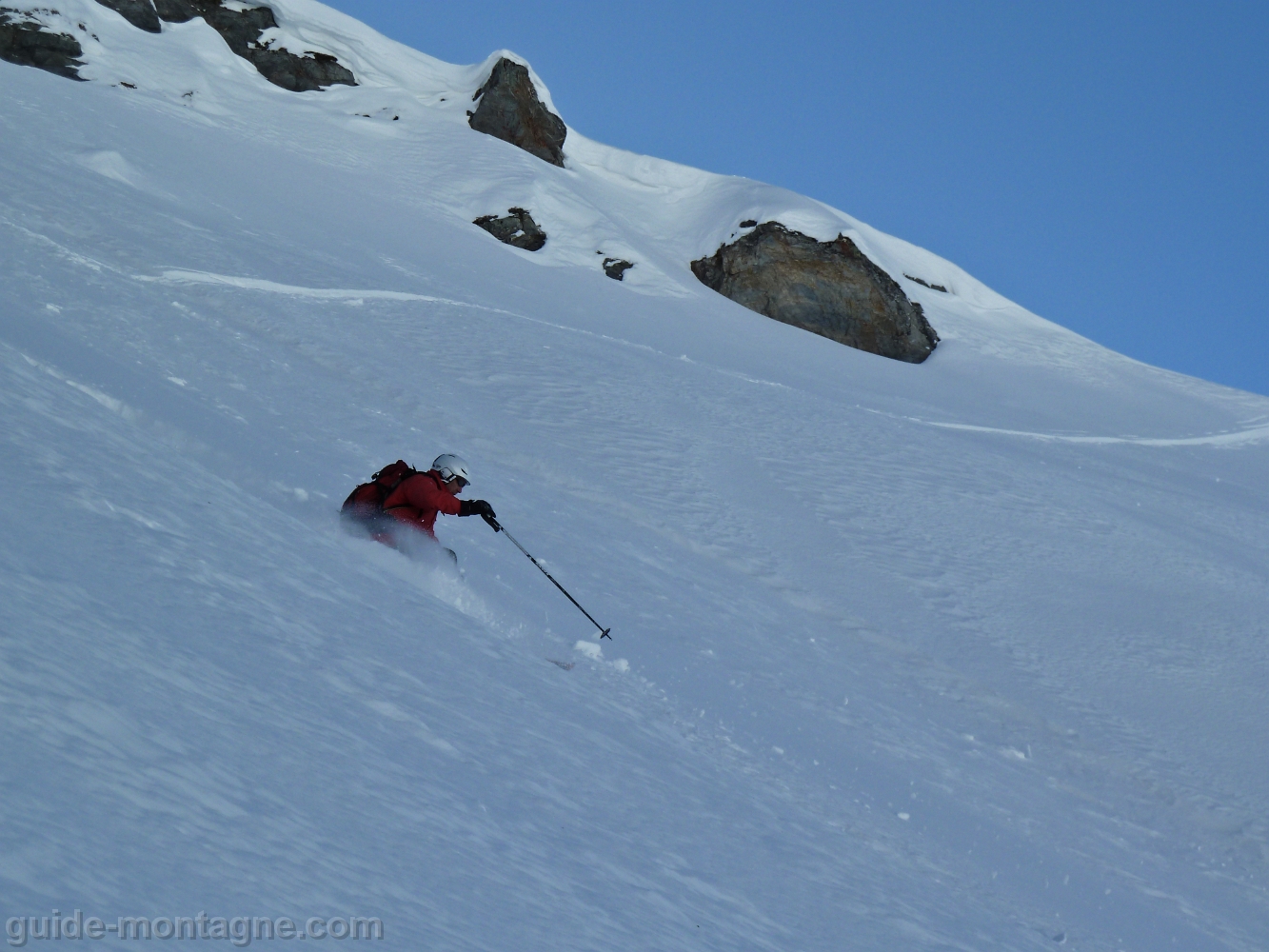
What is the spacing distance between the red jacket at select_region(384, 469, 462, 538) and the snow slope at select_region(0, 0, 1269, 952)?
29 cm

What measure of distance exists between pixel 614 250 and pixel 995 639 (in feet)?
55.5

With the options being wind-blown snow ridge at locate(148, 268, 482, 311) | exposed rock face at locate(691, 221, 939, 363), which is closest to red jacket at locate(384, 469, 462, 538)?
wind-blown snow ridge at locate(148, 268, 482, 311)

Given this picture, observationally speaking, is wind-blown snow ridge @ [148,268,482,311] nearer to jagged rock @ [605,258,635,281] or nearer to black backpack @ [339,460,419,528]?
black backpack @ [339,460,419,528]

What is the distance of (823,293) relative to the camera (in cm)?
2473

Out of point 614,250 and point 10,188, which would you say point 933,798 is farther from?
point 614,250

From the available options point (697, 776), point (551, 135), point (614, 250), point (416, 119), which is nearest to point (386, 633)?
point (697, 776)

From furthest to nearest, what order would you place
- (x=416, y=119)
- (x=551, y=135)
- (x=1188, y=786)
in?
(x=551, y=135) → (x=416, y=119) → (x=1188, y=786)

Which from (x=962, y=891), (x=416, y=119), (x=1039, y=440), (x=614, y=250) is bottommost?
(x=962, y=891)

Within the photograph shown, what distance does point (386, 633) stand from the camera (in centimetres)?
386

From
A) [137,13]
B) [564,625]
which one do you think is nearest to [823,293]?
[137,13]

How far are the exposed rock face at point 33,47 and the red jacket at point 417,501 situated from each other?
2174cm

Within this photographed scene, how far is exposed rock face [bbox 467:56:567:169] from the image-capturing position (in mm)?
27375

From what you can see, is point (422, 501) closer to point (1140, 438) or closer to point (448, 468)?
point (448, 468)

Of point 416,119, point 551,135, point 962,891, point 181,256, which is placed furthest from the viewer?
point 551,135
